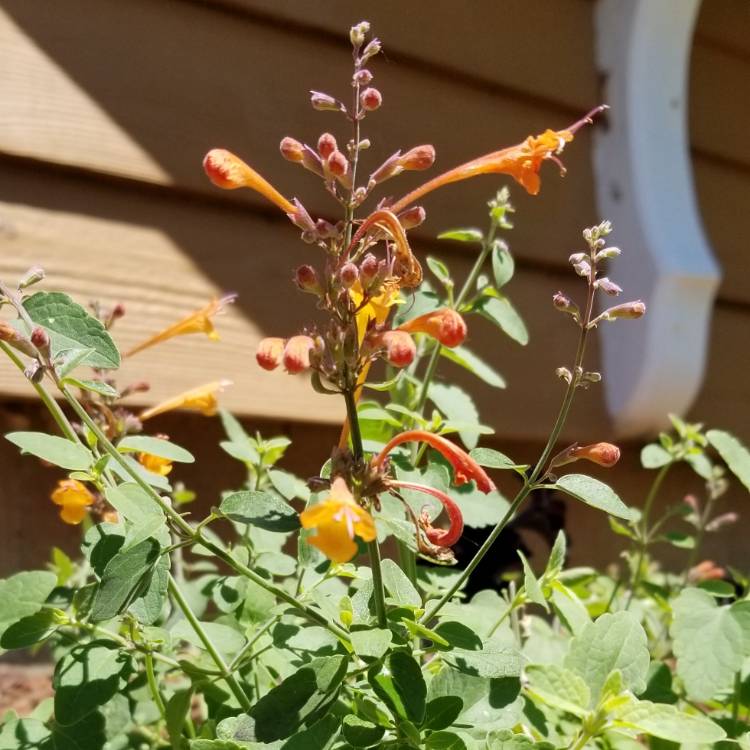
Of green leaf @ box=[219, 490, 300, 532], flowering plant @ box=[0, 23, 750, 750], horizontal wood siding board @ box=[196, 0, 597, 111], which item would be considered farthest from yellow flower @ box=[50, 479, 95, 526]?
horizontal wood siding board @ box=[196, 0, 597, 111]

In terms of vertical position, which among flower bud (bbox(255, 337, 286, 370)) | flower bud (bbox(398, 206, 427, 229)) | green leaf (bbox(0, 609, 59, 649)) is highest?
flower bud (bbox(398, 206, 427, 229))

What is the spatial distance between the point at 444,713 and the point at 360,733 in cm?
7

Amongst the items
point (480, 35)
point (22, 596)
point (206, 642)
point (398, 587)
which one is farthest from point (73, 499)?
point (480, 35)

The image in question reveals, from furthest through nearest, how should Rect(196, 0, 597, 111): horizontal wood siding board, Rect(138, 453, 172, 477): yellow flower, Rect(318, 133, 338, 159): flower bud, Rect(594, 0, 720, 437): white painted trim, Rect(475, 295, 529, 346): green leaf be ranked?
Rect(594, 0, 720, 437): white painted trim → Rect(196, 0, 597, 111): horizontal wood siding board → Rect(475, 295, 529, 346): green leaf → Rect(138, 453, 172, 477): yellow flower → Rect(318, 133, 338, 159): flower bud

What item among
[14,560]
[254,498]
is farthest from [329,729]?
[14,560]

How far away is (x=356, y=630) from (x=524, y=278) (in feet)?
4.93

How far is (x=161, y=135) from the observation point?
5.00 feet

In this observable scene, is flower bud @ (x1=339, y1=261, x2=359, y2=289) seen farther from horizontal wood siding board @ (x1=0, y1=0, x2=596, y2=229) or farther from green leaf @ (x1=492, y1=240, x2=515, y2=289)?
horizontal wood siding board @ (x1=0, y1=0, x2=596, y2=229)

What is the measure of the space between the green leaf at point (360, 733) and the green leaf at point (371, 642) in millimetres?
81

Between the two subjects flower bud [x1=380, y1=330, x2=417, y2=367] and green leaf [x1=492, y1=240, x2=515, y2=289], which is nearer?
flower bud [x1=380, y1=330, x2=417, y2=367]

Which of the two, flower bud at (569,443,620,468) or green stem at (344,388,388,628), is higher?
flower bud at (569,443,620,468)

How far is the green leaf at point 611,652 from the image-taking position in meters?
0.73

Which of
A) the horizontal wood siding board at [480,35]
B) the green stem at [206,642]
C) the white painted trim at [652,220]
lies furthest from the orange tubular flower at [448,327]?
the white painted trim at [652,220]

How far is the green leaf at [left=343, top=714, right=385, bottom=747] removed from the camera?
2.09 feet
